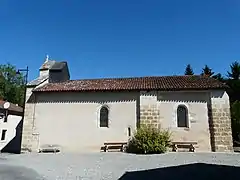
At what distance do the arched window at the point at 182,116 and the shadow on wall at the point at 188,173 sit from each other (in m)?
7.99

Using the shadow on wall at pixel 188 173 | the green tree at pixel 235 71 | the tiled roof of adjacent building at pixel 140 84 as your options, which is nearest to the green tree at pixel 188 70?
the green tree at pixel 235 71

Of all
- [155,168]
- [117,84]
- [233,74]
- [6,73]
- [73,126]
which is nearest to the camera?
[155,168]

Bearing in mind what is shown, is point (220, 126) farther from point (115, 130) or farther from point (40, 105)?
point (40, 105)

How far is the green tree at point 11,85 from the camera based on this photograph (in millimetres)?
46656

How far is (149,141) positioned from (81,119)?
19.2 feet

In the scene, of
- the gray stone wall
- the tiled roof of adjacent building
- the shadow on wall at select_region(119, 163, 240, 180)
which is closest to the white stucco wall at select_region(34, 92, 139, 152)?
the tiled roof of adjacent building

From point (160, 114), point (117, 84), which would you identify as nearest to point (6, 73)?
point (117, 84)

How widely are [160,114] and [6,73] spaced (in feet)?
128

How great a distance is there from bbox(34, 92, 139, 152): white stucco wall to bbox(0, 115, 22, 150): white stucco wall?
8.43m

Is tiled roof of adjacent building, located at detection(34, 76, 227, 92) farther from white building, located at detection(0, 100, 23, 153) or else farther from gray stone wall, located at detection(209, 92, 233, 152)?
white building, located at detection(0, 100, 23, 153)

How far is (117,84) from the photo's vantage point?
20891 mm

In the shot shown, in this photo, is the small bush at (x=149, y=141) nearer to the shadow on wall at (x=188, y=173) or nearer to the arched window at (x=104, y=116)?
the arched window at (x=104, y=116)

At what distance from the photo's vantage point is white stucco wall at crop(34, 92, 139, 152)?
19.1 metres

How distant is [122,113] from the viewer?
63.4 feet
